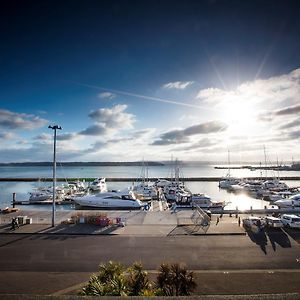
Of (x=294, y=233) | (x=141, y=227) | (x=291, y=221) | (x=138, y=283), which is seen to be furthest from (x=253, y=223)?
(x=138, y=283)

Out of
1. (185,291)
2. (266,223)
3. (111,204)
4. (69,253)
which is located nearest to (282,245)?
(266,223)

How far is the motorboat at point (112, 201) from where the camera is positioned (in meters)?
46.2

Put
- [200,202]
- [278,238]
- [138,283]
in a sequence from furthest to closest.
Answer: [200,202]
[278,238]
[138,283]

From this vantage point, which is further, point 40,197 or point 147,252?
point 40,197

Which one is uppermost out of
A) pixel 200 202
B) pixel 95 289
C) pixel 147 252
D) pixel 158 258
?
pixel 200 202

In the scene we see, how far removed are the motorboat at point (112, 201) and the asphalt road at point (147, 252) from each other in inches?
883

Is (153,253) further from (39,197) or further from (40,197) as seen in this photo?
(39,197)

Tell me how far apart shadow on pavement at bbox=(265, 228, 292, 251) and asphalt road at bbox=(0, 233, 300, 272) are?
7cm

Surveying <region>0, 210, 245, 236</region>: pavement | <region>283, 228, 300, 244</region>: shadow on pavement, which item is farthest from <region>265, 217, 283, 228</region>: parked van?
<region>0, 210, 245, 236</region>: pavement

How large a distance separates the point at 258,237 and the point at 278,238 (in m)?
1.62

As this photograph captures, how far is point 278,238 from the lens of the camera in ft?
77.0

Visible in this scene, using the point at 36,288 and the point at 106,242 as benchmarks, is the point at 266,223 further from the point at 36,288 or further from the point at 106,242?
the point at 36,288

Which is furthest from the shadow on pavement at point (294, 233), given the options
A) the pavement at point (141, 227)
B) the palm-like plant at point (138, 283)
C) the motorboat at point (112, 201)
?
the motorboat at point (112, 201)

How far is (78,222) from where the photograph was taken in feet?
94.1
